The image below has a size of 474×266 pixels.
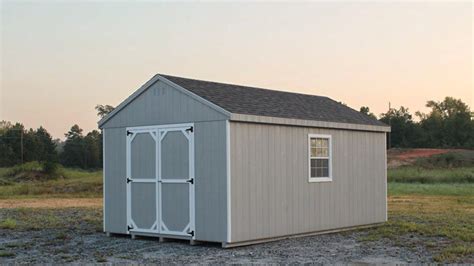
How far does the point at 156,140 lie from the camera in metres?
13.0

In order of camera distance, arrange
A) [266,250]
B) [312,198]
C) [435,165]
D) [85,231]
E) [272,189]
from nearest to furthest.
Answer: [266,250] → [272,189] → [312,198] → [85,231] → [435,165]

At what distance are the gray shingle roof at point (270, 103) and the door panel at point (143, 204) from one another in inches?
85.5

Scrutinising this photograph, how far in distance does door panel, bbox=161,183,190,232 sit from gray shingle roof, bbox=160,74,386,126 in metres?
1.80

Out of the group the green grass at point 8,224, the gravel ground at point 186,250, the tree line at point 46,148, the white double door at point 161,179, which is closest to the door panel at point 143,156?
the white double door at point 161,179

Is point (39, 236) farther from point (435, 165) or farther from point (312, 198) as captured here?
point (435, 165)

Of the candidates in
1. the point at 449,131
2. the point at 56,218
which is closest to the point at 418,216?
the point at 56,218

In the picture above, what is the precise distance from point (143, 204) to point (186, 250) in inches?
80.6

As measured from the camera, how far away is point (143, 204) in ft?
43.5

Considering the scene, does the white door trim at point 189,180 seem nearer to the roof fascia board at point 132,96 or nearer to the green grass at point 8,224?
the roof fascia board at point 132,96

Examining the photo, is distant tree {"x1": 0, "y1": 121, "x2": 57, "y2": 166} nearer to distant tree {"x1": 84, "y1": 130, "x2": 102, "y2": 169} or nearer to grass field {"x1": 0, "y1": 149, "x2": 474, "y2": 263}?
distant tree {"x1": 84, "y1": 130, "x2": 102, "y2": 169}

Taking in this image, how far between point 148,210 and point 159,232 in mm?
553

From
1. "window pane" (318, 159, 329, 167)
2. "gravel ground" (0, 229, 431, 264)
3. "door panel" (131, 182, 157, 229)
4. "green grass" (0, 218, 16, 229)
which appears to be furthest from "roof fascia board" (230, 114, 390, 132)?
"green grass" (0, 218, 16, 229)

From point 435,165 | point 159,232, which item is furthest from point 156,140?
point 435,165

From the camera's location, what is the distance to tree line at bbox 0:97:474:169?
54156 mm
